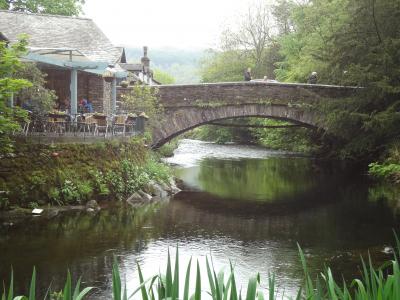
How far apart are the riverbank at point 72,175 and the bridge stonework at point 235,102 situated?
5420 mm

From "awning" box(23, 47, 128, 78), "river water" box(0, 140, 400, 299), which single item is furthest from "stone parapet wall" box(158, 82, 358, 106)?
"awning" box(23, 47, 128, 78)

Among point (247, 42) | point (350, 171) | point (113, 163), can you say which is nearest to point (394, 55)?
point (350, 171)

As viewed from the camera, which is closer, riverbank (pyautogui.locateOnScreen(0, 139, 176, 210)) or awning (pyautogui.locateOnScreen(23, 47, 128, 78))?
riverbank (pyautogui.locateOnScreen(0, 139, 176, 210))

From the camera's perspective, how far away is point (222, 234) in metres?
11.6

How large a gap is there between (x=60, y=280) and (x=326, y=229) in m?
6.51

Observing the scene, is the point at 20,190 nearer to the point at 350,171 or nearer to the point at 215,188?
the point at 215,188

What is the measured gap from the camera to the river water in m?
8.71

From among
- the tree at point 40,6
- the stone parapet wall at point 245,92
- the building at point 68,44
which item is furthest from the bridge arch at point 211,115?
the tree at point 40,6

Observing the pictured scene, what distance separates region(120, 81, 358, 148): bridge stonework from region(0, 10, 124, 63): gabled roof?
2060 mm

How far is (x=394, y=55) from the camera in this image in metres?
19.7

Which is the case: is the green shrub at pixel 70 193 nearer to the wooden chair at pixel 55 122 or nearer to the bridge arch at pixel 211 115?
the wooden chair at pixel 55 122

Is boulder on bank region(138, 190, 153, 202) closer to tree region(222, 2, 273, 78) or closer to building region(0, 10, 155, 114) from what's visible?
building region(0, 10, 155, 114)

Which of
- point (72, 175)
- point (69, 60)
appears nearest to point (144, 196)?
point (72, 175)

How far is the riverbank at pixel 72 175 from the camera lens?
508 inches
